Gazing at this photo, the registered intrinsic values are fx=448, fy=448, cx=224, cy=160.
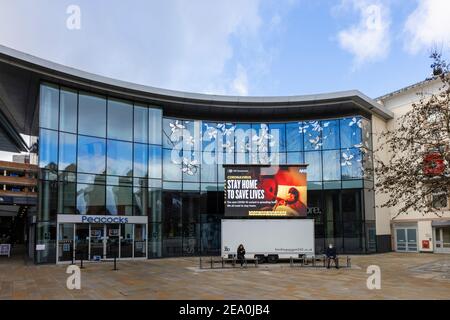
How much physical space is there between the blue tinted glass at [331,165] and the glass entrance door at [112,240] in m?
17.4

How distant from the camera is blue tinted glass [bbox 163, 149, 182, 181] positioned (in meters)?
35.0

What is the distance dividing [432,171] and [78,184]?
20.1m

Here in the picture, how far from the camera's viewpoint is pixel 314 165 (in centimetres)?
3722

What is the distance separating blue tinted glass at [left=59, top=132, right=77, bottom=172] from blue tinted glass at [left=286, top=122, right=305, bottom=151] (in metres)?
17.7

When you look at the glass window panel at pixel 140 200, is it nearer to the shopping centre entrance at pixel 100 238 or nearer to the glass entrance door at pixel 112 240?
the shopping centre entrance at pixel 100 238

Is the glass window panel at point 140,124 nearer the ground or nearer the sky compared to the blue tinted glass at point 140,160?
nearer the sky

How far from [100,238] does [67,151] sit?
592cm

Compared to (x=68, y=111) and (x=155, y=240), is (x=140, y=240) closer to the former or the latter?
(x=155, y=240)

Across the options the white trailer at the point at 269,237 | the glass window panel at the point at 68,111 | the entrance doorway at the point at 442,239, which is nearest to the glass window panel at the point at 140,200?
the glass window panel at the point at 68,111

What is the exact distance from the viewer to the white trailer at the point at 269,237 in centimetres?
2694

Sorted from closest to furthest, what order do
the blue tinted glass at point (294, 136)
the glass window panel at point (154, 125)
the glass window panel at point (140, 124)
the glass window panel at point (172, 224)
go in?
the glass window panel at point (140, 124)
the glass window panel at point (154, 125)
the glass window panel at point (172, 224)
the blue tinted glass at point (294, 136)

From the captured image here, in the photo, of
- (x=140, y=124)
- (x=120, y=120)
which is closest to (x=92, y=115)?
(x=120, y=120)
